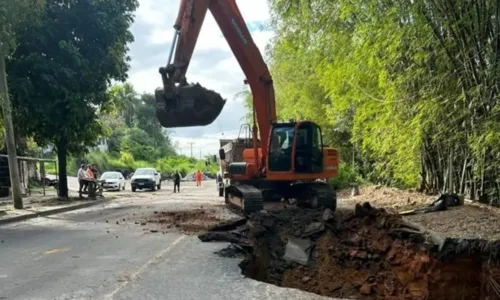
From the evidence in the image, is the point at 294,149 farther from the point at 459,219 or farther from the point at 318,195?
the point at 459,219

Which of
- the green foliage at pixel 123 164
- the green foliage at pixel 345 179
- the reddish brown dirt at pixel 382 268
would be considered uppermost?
the green foliage at pixel 123 164

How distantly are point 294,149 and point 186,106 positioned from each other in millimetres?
3685

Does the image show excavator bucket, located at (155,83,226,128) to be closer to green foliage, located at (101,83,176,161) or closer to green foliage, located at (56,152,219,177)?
green foliage, located at (56,152,219,177)

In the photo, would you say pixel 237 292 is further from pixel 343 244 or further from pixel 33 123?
pixel 33 123

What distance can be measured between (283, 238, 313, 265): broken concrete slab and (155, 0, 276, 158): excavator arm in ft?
13.5

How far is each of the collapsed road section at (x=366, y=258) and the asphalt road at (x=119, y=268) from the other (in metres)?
0.81

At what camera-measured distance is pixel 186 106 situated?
1206 centimetres

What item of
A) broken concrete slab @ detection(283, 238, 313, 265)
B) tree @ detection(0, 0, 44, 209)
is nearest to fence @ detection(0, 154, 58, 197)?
tree @ detection(0, 0, 44, 209)

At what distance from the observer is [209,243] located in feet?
31.7

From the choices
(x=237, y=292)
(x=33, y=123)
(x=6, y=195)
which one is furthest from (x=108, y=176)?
(x=237, y=292)

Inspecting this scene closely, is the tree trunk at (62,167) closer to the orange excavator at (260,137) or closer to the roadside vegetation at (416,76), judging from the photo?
the orange excavator at (260,137)


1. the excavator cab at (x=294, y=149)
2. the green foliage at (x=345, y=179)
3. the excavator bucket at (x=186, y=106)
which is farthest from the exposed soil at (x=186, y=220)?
the green foliage at (x=345, y=179)

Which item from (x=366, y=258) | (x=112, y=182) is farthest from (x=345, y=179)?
(x=366, y=258)

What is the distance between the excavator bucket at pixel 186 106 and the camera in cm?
1207
